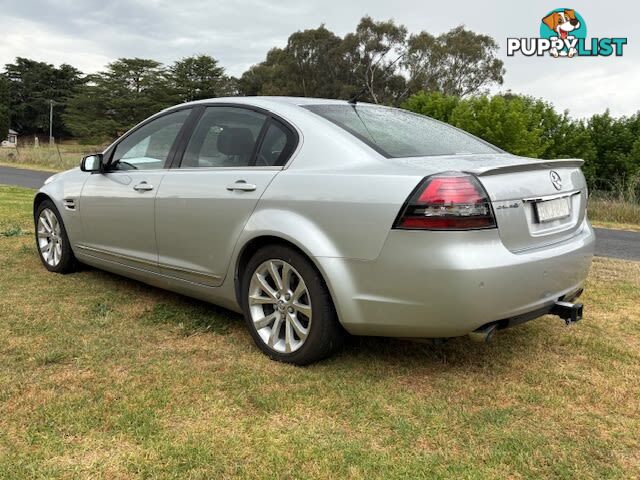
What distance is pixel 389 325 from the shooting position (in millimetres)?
2918

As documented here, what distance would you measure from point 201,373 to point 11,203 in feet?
28.0

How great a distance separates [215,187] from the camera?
3.57 m

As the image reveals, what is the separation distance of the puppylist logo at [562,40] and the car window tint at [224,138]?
22.9 metres

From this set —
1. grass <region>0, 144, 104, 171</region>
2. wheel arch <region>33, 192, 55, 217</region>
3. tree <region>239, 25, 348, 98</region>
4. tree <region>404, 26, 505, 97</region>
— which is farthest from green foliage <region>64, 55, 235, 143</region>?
wheel arch <region>33, 192, 55, 217</region>

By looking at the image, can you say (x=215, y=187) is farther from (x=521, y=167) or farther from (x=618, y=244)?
(x=618, y=244)

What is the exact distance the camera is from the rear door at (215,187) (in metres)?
3.42

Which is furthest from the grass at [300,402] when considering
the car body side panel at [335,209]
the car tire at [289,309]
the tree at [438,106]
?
the tree at [438,106]

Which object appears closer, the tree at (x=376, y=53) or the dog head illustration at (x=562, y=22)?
the dog head illustration at (x=562, y=22)

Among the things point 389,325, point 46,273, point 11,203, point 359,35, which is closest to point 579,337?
point 389,325

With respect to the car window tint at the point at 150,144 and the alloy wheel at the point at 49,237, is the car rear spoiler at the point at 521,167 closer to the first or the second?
the car window tint at the point at 150,144

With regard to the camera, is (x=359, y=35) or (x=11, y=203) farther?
(x=359, y=35)

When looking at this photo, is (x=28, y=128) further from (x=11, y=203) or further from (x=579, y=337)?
(x=579, y=337)

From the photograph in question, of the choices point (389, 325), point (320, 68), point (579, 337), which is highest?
point (320, 68)

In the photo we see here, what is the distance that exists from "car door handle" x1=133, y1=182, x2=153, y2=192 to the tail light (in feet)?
6.68
